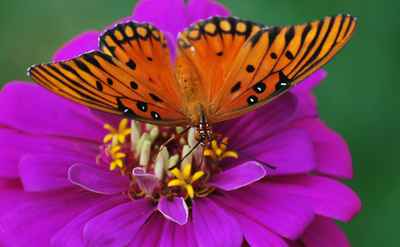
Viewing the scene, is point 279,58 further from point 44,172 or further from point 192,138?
point 44,172

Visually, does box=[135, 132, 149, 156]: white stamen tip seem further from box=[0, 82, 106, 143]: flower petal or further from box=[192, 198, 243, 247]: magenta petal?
box=[192, 198, 243, 247]: magenta petal

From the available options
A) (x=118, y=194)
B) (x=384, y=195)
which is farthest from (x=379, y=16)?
(x=118, y=194)

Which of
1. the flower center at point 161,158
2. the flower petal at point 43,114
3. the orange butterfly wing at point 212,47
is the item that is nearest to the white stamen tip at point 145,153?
the flower center at point 161,158

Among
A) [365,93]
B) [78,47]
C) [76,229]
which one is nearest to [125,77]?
[76,229]

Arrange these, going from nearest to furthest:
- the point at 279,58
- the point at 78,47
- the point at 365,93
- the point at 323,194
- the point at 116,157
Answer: the point at 279,58 → the point at 323,194 → the point at 116,157 → the point at 78,47 → the point at 365,93

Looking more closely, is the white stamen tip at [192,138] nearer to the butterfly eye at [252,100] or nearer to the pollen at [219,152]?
the pollen at [219,152]

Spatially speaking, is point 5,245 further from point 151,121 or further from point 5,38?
point 5,38
